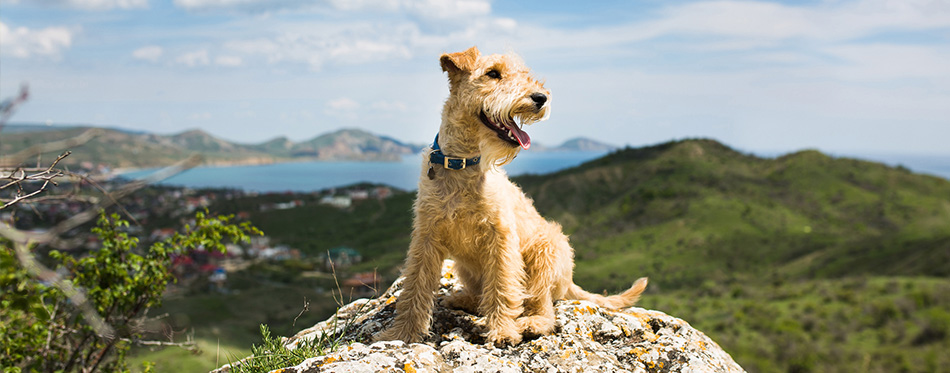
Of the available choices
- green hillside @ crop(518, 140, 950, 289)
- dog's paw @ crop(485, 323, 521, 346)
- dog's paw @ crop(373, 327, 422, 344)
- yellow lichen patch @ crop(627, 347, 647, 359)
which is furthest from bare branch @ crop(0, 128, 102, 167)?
green hillside @ crop(518, 140, 950, 289)

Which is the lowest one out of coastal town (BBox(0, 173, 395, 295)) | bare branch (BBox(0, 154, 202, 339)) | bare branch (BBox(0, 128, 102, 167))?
coastal town (BBox(0, 173, 395, 295))

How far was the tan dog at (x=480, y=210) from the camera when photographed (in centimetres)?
419

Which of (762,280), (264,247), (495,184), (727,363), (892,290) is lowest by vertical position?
(264,247)

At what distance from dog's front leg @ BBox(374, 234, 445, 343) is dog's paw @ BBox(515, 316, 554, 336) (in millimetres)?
780

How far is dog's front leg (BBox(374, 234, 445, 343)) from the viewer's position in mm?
4395

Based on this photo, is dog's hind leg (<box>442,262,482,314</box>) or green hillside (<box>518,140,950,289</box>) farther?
green hillside (<box>518,140,950,289</box>)

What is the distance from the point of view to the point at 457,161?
441cm

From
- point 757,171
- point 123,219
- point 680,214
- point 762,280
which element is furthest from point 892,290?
point 757,171

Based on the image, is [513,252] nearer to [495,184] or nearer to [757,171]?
[495,184]

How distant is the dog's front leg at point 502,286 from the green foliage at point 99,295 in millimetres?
3223

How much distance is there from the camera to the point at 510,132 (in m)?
4.14

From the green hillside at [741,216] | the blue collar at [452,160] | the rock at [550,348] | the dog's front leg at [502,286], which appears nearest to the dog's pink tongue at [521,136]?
the blue collar at [452,160]

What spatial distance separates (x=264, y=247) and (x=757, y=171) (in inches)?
3647

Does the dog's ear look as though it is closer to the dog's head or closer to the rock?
the dog's head
